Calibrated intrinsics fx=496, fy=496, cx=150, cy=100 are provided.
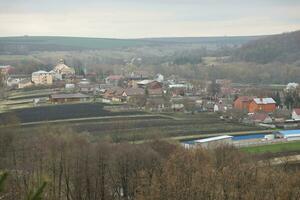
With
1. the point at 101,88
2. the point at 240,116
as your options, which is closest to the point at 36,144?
the point at 240,116

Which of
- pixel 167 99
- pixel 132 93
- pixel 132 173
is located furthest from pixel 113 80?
pixel 132 173

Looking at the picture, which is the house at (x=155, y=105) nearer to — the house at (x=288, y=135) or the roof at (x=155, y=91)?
the roof at (x=155, y=91)

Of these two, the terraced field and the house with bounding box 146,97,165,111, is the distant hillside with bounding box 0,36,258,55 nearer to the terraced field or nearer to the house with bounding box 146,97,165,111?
the house with bounding box 146,97,165,111

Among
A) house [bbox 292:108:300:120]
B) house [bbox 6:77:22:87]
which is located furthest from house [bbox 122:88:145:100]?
house [bbox 6:77:22:87]

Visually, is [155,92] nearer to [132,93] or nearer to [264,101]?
[132,93]

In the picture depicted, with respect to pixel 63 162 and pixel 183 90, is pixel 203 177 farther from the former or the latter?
pixel 183 90

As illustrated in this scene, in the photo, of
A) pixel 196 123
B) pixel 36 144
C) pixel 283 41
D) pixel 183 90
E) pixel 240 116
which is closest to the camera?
pixel 36 144

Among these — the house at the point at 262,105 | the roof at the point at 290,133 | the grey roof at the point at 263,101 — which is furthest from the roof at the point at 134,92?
the roof at the point at 290,133
